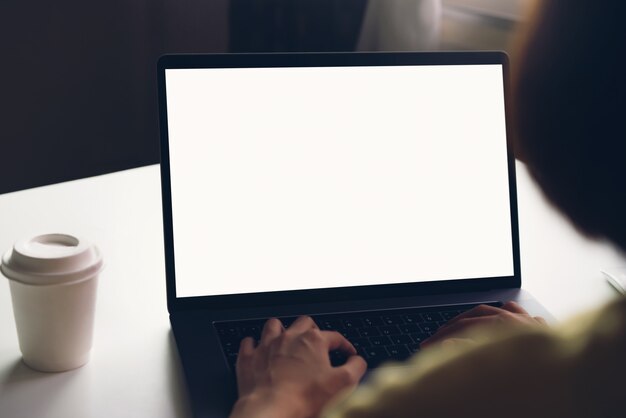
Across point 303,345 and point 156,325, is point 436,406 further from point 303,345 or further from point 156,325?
point 156,325

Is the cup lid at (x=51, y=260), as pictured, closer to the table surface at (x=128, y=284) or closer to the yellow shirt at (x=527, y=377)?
the table surface at (x=128, y=284)

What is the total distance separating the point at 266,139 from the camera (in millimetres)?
947

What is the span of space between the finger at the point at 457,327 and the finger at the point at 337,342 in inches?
3.3

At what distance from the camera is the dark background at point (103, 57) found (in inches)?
91.9

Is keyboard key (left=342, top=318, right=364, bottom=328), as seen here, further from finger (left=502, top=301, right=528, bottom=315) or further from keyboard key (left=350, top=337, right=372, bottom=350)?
finger (left=502, top=301, right=528, bottom=315)

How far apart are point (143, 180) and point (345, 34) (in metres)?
1.59

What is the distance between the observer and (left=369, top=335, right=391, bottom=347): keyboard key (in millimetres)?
850

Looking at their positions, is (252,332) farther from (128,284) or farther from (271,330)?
(128,284)

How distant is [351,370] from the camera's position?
75 centimetres

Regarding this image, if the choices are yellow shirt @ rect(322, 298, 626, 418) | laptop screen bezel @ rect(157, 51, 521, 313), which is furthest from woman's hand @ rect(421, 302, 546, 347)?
yellow shirt @ rect(322, 298, 626, 418)

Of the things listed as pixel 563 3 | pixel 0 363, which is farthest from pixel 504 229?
pixel 563 3

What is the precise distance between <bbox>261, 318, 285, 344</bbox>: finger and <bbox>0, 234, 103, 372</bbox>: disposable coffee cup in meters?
0.18

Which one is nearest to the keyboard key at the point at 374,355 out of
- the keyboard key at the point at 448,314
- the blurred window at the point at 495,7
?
the keyboard key at the point at 448,314

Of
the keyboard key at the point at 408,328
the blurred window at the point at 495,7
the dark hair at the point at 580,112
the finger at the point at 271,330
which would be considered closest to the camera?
the finger at the point at 271,330
